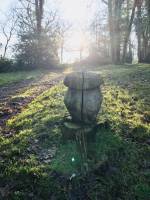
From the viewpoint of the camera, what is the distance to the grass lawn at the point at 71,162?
396cm

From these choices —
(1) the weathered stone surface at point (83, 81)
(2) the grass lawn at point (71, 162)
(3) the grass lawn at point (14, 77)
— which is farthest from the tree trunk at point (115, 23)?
(1) the weathered stone surface at point (83, 81)

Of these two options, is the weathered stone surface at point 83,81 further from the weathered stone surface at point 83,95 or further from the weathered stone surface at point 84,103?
the weathered stone surface at point 84,103

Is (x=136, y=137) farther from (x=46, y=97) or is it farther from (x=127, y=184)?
(x=46, y=97)

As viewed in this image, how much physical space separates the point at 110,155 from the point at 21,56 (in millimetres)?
24114

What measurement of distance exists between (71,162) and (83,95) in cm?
134

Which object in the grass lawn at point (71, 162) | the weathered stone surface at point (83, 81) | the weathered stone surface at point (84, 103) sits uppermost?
the weathered stone surface at point (83, 81)

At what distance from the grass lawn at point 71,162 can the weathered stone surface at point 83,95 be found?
52cm

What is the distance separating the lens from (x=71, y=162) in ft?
15.0

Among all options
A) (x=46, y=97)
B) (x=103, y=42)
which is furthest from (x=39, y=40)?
(x=103, y=42)

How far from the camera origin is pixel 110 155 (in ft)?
15.5

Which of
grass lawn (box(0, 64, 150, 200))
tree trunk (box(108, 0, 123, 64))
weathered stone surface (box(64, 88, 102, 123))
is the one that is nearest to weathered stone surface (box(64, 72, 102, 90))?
weathered stone surface (box(64, 88, 102, 123))

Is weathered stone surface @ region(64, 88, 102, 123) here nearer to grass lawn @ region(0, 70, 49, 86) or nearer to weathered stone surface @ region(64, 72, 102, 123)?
weathered stone surface @ region(64, 72, 102, 123)

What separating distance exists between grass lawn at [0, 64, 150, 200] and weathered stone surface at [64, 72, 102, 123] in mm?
521

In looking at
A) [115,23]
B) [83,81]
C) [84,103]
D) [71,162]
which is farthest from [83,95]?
[115,23]
